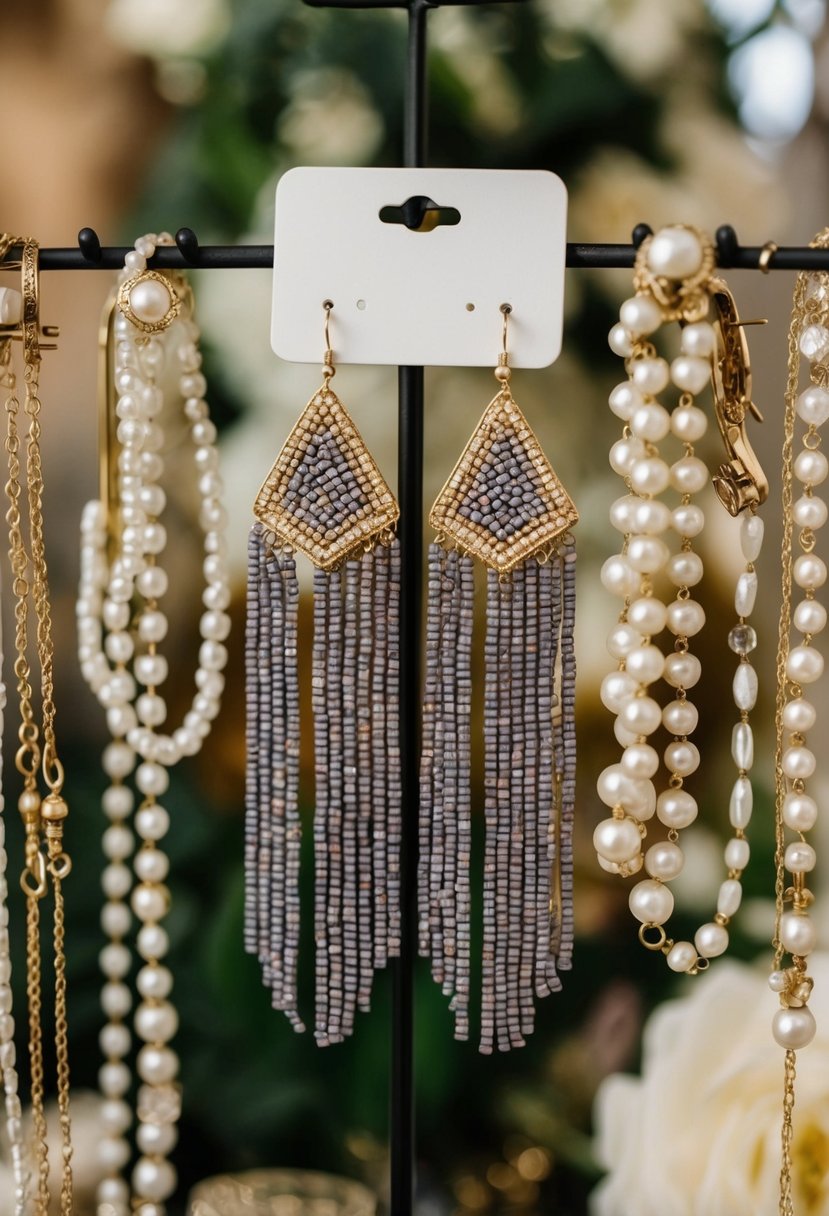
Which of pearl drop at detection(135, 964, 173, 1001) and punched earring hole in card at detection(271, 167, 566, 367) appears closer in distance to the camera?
punched earring hole in card at detection(271, 167, 566, 367)

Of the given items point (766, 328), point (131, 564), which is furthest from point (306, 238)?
point (766, 328)

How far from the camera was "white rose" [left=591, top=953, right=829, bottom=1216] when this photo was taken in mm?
1065

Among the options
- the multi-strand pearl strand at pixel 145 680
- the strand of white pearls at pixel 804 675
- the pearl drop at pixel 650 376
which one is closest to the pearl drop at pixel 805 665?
the strand of white pearls at pixel 804 675

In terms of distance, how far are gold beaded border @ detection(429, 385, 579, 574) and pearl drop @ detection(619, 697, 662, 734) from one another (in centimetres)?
12

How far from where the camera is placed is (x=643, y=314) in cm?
73

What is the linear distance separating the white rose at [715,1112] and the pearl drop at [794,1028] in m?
0.22

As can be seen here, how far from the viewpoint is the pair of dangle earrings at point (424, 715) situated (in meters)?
0.82

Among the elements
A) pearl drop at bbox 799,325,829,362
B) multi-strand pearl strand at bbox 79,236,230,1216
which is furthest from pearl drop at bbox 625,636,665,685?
multi-strand pearl strand at bbox 79,236,230,1216

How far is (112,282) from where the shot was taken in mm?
1170

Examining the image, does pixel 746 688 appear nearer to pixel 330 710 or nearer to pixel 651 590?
pixel 651 590

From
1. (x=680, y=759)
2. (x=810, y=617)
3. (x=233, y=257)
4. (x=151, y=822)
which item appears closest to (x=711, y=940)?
(x=680, y=759)

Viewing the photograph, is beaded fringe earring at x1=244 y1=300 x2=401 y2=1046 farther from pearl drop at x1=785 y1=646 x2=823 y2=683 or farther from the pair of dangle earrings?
pearl drop at x1=785 y1=646 x2=823 y2=683

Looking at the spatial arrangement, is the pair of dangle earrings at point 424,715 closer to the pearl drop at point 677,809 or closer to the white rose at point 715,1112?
the pearl drop at point 677,809

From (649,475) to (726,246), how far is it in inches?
5.6
